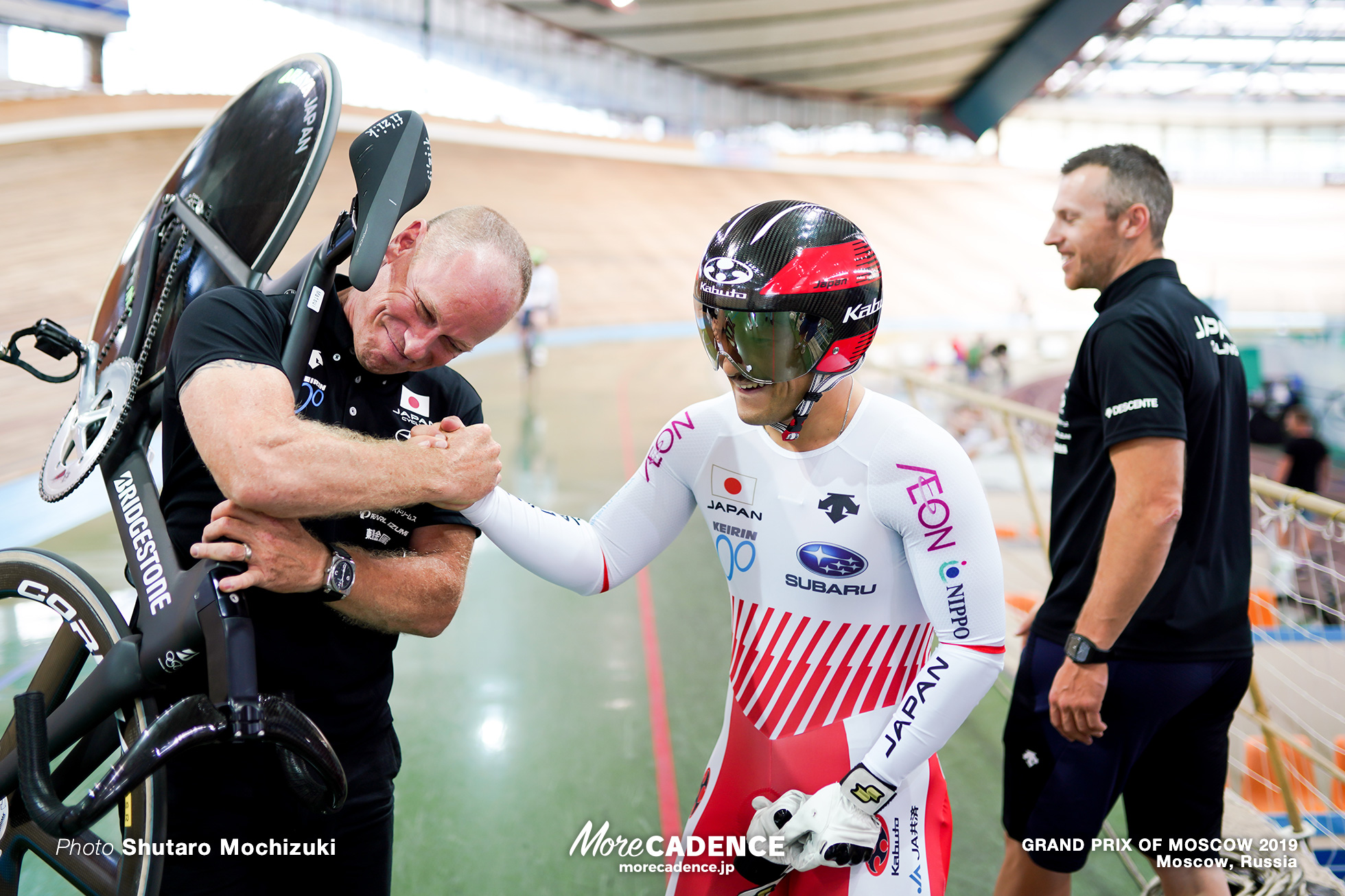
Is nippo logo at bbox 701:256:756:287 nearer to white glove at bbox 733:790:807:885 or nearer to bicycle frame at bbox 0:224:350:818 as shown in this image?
bicycle frame at bbox 0:224:350:818

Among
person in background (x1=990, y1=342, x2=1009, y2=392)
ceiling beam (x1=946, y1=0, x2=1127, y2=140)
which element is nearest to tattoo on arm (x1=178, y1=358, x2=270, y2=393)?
person in background (x1=990, y1=342, x2=1009, y2=392)

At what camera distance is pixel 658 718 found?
3.83 metres

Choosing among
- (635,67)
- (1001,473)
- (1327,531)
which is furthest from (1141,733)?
(635,67)

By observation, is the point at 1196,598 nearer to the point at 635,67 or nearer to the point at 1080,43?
the point at 1080,43

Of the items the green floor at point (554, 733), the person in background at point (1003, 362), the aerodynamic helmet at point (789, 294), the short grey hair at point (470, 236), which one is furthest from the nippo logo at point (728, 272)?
the person in background at point (1003, 362)

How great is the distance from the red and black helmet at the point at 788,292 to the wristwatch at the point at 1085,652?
929 millimetres

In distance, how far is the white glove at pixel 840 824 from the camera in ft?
4.83

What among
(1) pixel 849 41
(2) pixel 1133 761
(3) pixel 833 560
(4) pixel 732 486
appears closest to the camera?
(3) pixel 833 560

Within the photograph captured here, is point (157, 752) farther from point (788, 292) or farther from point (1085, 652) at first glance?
point (1085, 652)

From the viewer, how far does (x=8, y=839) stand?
1.50m

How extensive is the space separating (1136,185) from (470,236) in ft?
5.44

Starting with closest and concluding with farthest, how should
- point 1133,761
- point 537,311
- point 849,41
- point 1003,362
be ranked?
point 1133,761, point 537,311, point 1003,362, point 849,41

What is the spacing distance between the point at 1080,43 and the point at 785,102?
2624cm

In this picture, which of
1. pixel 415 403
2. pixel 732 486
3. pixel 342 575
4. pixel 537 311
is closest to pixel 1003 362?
pixel 537 311
